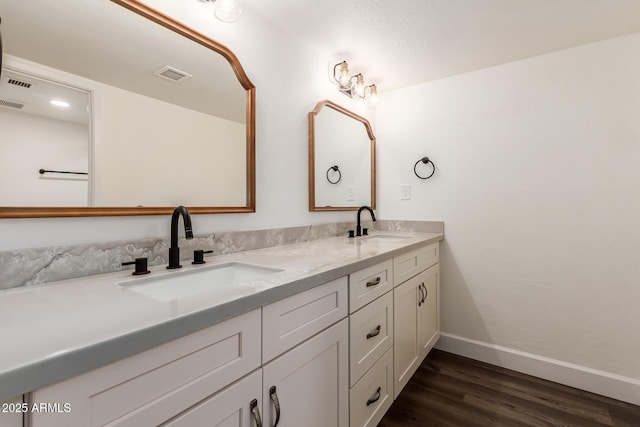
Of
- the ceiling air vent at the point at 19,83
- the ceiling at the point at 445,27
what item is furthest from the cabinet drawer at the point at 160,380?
the ceiling at the point at 445,27

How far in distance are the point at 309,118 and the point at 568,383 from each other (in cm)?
232

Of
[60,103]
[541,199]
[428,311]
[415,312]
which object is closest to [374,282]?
[415,312]

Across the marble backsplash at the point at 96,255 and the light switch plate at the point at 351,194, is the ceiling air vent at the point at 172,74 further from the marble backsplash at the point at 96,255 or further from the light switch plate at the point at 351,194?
the light switch plate at the point at 351,194

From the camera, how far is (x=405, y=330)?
159 centimetres

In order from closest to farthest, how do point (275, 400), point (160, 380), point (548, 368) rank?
1. point (160, 380)
2. point (275, 400)
3. point (548, 368)

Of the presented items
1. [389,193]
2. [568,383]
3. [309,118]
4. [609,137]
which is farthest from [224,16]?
[568,383]

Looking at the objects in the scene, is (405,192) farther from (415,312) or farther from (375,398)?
(375,398)

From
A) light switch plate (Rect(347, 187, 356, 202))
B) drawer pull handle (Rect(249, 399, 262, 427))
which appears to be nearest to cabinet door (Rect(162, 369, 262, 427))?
drawer pull handle (Rect(249, 399, 262, 427))

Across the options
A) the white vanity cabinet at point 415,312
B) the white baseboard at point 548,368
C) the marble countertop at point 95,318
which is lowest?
the white baseboard at point 548,368

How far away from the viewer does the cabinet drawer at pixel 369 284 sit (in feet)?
3.76

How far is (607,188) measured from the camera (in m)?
1.72

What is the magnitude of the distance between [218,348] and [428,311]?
1655mm

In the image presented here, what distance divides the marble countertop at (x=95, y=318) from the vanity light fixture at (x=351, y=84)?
1.45 m

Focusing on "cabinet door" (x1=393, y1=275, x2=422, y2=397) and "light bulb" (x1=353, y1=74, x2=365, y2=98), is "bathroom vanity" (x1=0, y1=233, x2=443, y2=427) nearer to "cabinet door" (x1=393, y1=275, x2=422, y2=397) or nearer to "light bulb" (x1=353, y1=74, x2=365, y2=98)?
"cabinet door" (x1=393, y1=275, x2=422, y2=397)
